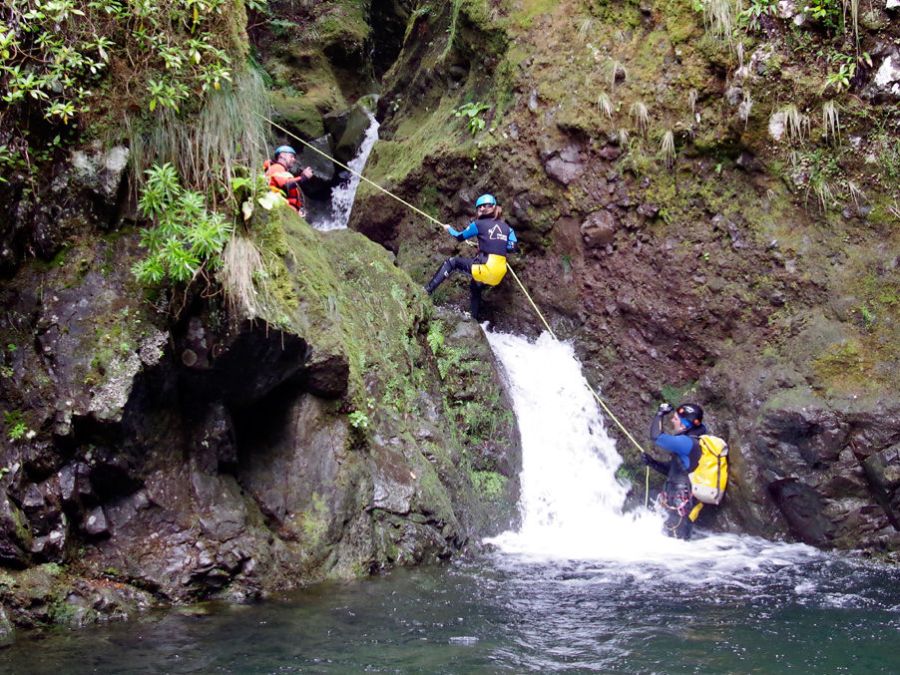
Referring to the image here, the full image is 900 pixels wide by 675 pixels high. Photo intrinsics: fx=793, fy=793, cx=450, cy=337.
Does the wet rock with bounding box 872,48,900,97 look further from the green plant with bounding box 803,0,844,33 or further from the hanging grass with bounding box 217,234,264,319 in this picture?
the hanging grass with bounding box 217,234,264,319

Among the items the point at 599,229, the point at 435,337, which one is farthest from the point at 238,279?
the point at 599,229

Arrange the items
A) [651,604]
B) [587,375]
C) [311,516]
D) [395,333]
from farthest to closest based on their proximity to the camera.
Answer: [587,375], [395,333], [311,516], [651,604]

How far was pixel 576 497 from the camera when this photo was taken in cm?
972

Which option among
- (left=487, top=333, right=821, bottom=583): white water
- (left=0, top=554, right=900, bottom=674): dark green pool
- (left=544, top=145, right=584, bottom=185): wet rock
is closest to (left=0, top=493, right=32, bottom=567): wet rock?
(left=0, top=554, right=900, bottom=674): dark green pool

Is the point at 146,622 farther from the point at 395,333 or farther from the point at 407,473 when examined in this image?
the point at 395,333

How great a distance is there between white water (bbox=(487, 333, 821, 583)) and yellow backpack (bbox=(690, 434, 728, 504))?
515 mm

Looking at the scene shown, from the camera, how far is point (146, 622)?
19.2ft

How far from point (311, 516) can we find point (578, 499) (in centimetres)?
382

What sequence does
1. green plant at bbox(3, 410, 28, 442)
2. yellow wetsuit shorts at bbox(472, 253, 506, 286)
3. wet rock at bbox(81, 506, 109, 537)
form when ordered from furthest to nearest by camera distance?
1. yellow wetsuit shorts at bbox(472, 253, 506, 286)
2. wet rock at bbox(81, 506, 109, 537)
3. green plant at bbox(3, 410, 28, 442)

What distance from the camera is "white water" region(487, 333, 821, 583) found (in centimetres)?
825

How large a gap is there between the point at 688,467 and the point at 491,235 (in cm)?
386

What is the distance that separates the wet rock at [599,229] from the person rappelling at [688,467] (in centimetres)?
249

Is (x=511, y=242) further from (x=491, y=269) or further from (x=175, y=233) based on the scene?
(x=175, y=233)

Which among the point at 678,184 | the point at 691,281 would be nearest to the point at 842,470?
the point at 691,281
